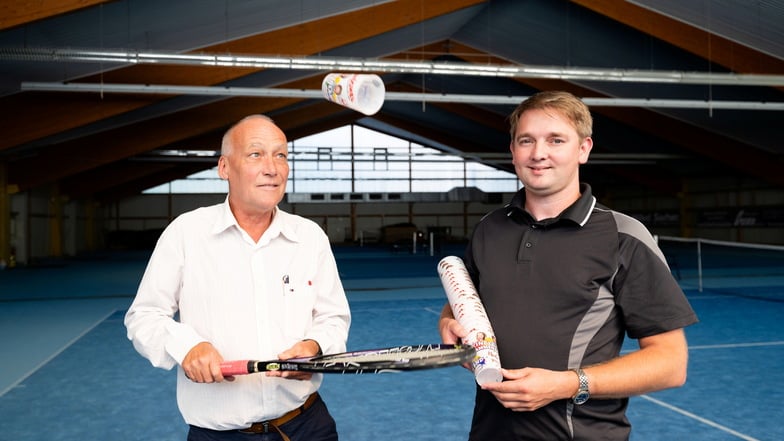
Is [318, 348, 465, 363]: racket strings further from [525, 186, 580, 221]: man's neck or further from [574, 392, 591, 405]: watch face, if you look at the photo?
[525, 186, 580, 221]: man's neck

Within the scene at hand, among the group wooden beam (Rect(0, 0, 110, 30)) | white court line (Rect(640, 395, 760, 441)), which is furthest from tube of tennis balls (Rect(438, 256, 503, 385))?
wooden beam (Rect(0, 0, 110, 30))

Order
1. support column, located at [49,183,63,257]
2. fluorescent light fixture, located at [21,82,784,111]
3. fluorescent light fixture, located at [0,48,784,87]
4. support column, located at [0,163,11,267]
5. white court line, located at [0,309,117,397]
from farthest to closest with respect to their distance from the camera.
A: support column, located at [49,183,63,257]
support column, located at [0,163,11,267]
fluorescent light fixture, located at [21,82,784,111]
fluorescent light fixture, located at [0,48,784,87]
white court line, located at [0,309,117,397]

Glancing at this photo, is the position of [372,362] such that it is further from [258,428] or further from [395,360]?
[258,428]

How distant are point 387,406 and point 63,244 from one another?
31958 millimetres

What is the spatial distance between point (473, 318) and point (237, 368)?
0.79 metres

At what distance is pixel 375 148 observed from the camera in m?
40.1

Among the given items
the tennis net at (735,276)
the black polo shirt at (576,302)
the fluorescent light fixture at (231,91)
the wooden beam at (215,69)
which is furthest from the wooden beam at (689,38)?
the black polo shirt at (576,302)

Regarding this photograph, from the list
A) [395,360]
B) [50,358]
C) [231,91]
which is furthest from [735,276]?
[395,360]

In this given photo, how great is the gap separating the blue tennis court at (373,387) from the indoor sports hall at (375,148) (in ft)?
0.12

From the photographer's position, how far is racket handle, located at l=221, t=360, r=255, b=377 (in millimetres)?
2021

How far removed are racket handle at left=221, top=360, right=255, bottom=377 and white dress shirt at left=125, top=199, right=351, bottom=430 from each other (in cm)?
21

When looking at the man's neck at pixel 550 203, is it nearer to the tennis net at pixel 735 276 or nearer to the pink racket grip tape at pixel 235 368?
the pink racket grip tape at pixel 235 368

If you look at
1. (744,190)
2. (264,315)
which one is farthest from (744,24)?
(744,190)

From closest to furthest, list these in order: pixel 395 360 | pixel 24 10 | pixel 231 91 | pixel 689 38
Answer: pixel 395 360 → pixel 24 10 → pixel 231 91 → pixel 689 38
